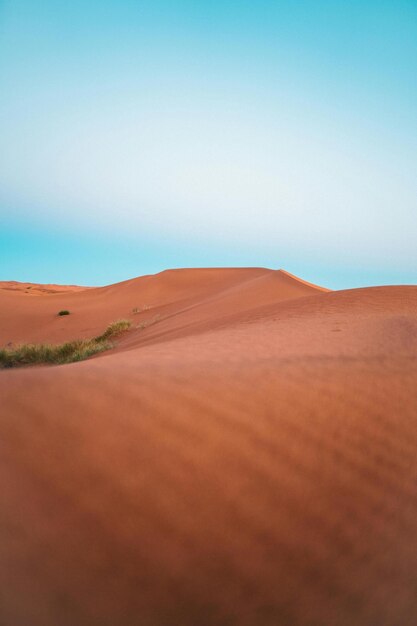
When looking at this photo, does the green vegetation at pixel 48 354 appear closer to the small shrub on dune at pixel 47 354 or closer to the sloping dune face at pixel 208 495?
the small shrub on dune at pixel 47 354

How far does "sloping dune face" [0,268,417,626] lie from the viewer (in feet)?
4.51

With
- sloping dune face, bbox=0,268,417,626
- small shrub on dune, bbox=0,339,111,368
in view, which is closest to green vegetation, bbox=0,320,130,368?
small shrub on dune, bbox=0,339,111,368

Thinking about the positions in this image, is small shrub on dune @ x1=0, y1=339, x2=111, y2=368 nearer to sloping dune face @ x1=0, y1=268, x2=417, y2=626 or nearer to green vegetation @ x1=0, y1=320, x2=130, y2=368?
green vegetation @ x1=0, y1=320, x2=130, y2=368

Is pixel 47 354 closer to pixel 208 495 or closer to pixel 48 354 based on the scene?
pixel 48 354

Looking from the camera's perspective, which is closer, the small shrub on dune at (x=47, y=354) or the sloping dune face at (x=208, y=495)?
the sloping dune face at (x=208, y=495)

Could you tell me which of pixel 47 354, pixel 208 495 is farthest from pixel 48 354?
pixel 208 495

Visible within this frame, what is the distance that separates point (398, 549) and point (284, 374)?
3.37 feet

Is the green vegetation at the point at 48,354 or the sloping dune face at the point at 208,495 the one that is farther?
the green vegetation at the point at 48,354

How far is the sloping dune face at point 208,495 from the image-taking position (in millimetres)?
1375

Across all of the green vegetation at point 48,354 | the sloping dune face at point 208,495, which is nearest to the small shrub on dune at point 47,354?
the green vegetation at point 48,354

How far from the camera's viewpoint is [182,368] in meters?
2.44

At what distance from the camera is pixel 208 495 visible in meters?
1.64

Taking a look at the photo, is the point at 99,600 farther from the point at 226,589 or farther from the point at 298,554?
the point at 298,554

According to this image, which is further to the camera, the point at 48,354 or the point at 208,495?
the point at 48,354
